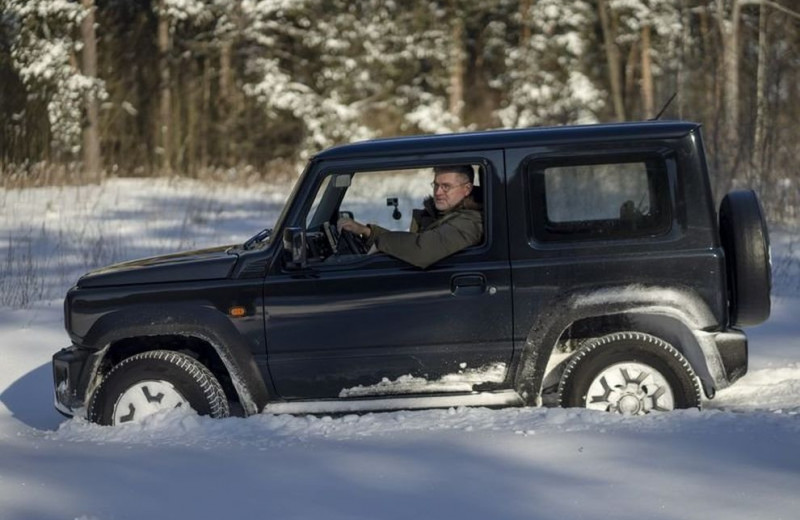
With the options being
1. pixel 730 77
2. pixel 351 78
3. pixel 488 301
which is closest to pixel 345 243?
pixel 488 301

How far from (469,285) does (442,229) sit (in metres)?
0.31

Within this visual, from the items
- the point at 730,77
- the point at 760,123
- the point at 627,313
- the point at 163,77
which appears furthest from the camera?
the point at 163,77

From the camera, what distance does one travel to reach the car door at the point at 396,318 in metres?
6.20

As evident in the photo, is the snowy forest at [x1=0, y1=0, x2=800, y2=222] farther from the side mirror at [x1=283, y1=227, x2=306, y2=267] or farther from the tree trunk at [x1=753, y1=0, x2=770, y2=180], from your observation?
the side mirror at [x1=283, y1=227, x2=306, y2=267]

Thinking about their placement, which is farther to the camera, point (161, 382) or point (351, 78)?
point (351, 78)

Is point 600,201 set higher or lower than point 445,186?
lower

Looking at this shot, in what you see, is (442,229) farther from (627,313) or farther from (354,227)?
(627,313)

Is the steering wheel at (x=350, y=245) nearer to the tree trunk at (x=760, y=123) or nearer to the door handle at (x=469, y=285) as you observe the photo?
the door handle at (x=469, y=285)

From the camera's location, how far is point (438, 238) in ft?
20.4

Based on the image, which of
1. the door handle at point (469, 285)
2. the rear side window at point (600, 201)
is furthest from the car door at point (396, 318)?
the rear side window at point (600, 201)

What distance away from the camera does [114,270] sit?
21.6ft

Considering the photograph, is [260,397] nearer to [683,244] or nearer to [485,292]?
[485,292]

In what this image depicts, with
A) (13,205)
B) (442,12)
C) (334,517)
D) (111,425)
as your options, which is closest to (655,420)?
(334,517)

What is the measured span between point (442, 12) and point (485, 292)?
3554 cm
